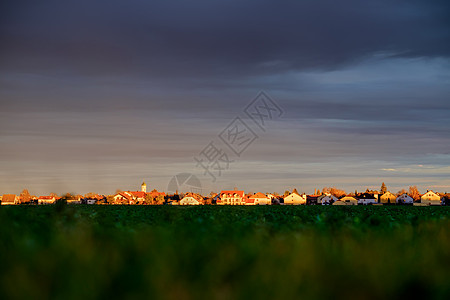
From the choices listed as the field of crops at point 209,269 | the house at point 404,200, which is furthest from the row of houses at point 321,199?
the field of crops at point 209,269

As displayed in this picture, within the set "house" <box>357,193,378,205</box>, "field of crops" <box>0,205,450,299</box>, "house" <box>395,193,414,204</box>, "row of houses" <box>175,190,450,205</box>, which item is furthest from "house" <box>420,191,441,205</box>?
"field of crops" <box>0,205,450,299</box>

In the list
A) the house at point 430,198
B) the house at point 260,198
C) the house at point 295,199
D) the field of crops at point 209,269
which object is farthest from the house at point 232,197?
the field of crops at point 209,269

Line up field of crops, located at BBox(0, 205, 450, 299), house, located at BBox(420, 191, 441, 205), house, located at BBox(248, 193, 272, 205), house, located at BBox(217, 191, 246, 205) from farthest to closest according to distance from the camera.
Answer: house, located at BBox(420, 191, 441, 205) → house, located at BBox(248, 193, 272, 205) → house, located at BBox(217, 191, 246, 205) → field of crops, located at BBox(0, 205, 450, 299)

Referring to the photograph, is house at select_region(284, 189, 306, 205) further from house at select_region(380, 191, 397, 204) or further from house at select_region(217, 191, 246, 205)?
house at select_region(380, 191, 397, 204)

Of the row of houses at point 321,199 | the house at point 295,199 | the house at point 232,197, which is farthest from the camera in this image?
the house at point 295,199

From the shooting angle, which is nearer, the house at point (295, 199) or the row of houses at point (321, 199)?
the row of houses at point (321, 199)

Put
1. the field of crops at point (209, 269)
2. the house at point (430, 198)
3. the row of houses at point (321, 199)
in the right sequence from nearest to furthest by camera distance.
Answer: the field of crops at point (209, 269) → the row of houses at point (321, 199) → the house at point (430, 198)

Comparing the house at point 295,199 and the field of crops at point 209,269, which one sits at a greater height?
the house at point 295,199

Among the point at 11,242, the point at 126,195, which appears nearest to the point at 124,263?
the point at 11,242

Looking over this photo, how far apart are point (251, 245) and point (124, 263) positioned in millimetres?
2031

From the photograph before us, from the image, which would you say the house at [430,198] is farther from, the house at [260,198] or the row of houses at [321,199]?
the house at [260,198]

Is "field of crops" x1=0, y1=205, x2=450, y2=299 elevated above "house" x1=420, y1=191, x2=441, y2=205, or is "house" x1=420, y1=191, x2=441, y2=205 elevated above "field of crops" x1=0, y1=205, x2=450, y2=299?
"house" x1=420, y1=191, x2=441, y2=205

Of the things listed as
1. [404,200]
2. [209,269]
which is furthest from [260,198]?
[209,269]

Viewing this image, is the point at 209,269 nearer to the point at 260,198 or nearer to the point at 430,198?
the point at 260,198
